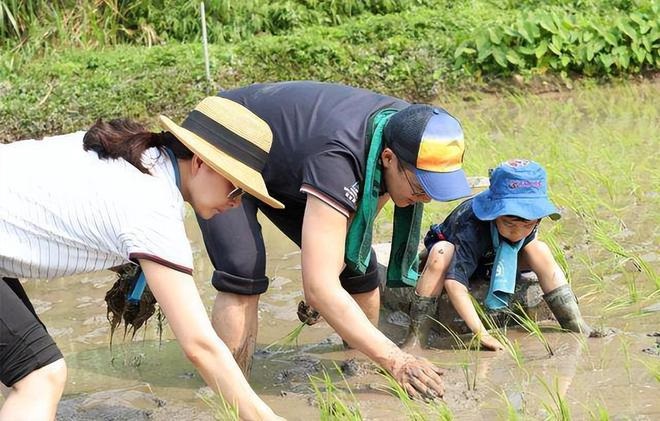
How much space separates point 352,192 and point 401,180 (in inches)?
6.2

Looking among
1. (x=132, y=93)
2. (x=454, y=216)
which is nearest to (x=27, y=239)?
(x=454, y=216)

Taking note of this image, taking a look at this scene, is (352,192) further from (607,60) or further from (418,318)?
(607,60)

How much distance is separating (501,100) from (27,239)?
6.02 meters

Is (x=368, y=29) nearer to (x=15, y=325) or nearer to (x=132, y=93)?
(x=132, y=93)

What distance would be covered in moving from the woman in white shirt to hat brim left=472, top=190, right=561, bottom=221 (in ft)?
4.58

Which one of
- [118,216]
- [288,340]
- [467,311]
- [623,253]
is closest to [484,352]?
[467,311]

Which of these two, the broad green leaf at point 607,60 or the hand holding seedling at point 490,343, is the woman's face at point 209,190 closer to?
the hand holding seedling at point 490,343

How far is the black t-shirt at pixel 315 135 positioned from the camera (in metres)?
3.09

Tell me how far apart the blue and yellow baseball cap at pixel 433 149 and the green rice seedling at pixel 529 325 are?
63 centimetres

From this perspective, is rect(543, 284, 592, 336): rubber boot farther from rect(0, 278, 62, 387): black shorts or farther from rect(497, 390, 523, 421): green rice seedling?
rect(0, 278, 62, 387): black shorts

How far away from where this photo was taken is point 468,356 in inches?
141

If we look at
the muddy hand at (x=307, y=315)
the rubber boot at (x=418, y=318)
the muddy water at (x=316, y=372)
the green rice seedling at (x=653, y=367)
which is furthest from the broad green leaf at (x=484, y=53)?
the green rice seedling at (x=653, y=367)

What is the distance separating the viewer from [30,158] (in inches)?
98.7

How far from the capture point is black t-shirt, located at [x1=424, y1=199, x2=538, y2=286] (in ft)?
12.7
